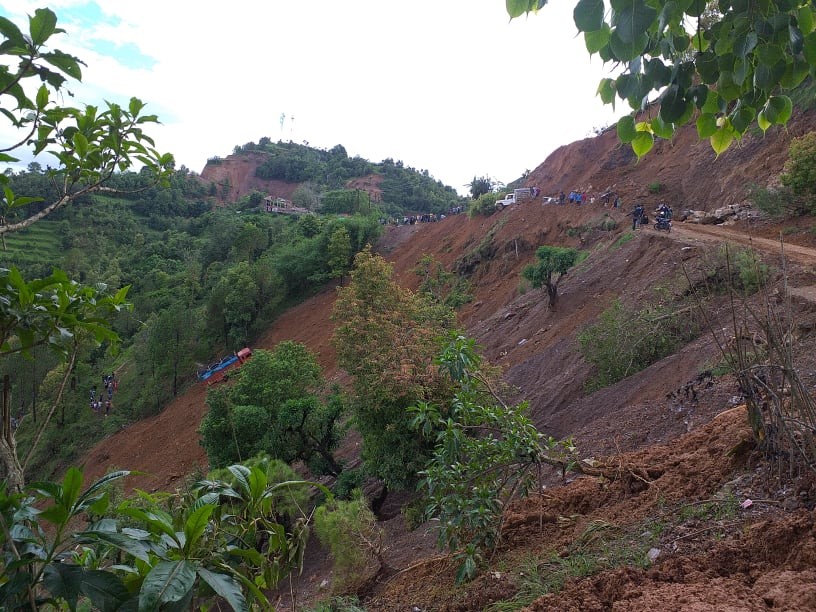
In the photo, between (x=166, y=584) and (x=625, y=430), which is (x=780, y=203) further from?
(x=166, y=584)

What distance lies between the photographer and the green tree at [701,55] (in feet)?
4.58

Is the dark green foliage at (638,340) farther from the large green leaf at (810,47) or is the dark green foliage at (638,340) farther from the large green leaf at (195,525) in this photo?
the large green leaf at (195,525)

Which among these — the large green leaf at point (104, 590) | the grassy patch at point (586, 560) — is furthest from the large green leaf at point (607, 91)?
the grassy patch at point (586, 560)

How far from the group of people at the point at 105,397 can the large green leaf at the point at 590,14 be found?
113 feet

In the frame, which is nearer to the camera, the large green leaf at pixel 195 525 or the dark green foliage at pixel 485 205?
the large green leaf at pixel 195 525

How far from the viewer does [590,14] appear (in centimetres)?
130

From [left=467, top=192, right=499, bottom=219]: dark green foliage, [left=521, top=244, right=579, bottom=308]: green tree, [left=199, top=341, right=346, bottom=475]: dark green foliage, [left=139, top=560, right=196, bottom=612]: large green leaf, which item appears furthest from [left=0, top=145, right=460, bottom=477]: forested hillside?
[left=139, top=560, right=196, bottom=612]: large green leaf

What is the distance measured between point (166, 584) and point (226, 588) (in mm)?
133

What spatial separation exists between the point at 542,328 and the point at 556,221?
12.1m

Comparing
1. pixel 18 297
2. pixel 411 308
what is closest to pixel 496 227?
pixel 411 308

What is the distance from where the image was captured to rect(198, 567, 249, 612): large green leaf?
4.21ft

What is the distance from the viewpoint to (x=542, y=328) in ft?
56.9

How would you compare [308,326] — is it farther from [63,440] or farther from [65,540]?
[65,540]

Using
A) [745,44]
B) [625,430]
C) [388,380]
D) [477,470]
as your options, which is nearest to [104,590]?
[745,44]
